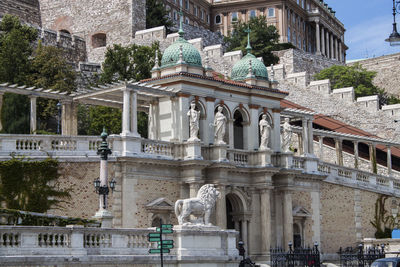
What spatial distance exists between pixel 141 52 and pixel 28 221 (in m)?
30.8

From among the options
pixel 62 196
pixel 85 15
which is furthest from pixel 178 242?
pixel 85 15

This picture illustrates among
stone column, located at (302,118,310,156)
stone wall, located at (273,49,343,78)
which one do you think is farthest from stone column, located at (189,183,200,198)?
stone wall, located at (273,49,343,78)

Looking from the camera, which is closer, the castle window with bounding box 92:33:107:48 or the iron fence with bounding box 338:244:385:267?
the iron fence with bounding box 338:244:385:267

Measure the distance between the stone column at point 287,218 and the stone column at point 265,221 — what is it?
3.76 ft

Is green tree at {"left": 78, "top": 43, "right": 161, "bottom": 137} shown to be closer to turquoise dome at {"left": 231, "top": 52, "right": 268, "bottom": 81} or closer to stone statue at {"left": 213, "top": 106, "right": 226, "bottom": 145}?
turquoise dome at {"left": 231, "top": 52, "right": 268, "bottom": 81}

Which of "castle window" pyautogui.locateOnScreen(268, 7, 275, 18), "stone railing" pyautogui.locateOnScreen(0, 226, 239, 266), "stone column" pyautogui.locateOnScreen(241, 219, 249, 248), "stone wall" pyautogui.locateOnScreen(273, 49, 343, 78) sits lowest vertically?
"stone railing" pyautogui.locateOnScreen(0, 226, 239, 266)

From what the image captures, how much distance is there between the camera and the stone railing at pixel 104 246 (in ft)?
72.0

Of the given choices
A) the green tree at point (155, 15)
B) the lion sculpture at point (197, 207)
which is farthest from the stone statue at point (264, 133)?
the green tree at point (155, 15)

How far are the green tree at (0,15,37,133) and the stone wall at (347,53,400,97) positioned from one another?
36.9 m

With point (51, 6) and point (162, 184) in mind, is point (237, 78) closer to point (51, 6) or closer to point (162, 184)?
point (162, 184)

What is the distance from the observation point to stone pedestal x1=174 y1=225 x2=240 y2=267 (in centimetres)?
2583

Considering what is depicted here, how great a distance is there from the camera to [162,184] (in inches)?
1352

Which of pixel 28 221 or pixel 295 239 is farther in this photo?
pixel 295 239

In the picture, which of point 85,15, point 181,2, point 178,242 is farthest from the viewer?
point 181,2
